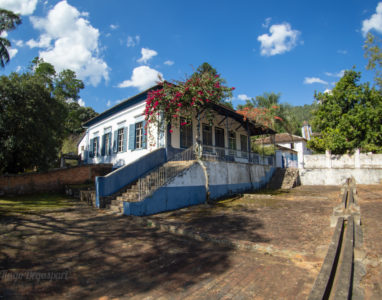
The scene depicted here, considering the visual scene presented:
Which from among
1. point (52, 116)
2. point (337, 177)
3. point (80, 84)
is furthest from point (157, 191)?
point (80, 84)

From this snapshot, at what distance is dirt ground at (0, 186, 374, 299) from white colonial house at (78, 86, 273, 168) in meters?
5.87

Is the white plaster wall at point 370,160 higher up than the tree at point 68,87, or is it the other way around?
the tree at point 68,87

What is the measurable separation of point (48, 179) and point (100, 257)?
10.8 meters

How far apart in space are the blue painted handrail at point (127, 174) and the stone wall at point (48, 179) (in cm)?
476

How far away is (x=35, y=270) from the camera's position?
12.2 ft

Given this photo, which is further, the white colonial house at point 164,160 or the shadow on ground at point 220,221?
the white colonial house at point 164,160

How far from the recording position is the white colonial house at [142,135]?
12305 millimetres

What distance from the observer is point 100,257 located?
4305mm

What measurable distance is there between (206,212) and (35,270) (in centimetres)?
570

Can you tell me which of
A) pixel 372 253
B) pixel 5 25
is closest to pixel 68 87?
pixel 5 25

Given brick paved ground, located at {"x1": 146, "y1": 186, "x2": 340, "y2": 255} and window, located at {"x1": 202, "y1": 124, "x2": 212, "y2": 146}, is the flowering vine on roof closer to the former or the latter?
window, located at {"x1": 202, "y1": 124, "x2": 212, "y2": 146}

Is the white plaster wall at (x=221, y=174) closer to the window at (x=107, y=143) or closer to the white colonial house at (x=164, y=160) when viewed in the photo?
the white colonial house at (x=164, y=160)

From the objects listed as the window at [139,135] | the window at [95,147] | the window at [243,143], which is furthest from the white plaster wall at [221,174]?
the window at [95,147]

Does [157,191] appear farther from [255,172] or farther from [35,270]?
[255,172]
